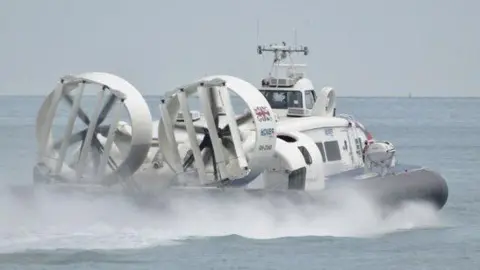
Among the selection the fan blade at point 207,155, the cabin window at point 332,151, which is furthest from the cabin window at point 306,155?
the cabin window at point 332,151

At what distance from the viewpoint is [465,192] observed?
3222 cm

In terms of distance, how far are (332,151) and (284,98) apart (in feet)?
5.07

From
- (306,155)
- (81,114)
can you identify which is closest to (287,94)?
(306,155)

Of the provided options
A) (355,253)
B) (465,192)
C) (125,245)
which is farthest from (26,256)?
(465,192)

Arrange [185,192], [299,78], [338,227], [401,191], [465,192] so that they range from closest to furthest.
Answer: [185,192]
[338,227]
[401,191]
[299,78]
[465,192]

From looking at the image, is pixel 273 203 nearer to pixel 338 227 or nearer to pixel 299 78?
pixel 338 227

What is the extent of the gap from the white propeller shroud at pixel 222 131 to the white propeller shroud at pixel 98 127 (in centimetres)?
74

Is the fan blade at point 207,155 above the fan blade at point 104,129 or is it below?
below

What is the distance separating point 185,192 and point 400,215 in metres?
5.05

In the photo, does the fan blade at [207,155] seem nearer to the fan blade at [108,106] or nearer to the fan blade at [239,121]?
the fan blade at [239,121]

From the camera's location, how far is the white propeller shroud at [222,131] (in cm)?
2100

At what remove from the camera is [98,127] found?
21578 mm

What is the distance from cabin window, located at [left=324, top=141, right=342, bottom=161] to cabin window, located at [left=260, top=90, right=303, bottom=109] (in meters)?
1.16

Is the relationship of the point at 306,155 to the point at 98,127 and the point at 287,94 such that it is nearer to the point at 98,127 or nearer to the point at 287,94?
the point at 287,94
